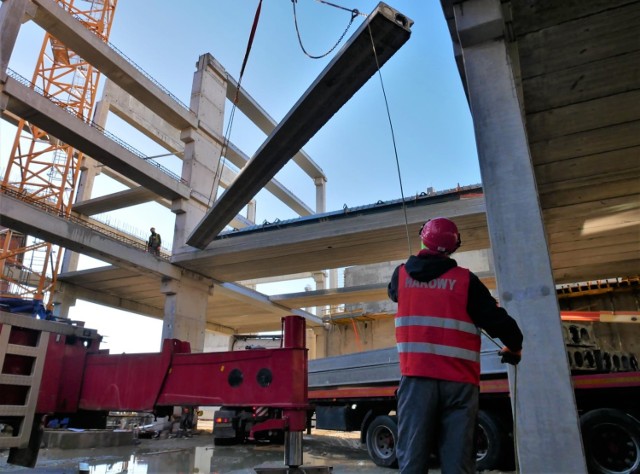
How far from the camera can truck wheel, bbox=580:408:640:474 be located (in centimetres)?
522

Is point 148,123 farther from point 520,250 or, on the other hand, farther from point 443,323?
point 443,323

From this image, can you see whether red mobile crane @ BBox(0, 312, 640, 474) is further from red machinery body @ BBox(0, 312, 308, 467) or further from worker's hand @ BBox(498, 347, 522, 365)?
worker's hand @ BBox(498, 347, 522, 365)

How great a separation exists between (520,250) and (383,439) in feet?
15.7

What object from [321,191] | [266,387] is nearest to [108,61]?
[266,387]

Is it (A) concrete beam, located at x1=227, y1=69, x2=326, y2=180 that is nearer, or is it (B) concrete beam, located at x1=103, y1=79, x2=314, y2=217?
(A) concrete beam, located at x1=227, y1=69, x2=326, y2=180

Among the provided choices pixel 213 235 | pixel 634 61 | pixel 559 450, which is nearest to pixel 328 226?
pixel 213 235

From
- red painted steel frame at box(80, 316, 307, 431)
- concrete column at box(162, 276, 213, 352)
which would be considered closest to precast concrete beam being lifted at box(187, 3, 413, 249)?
red painted steel frame at box(80, 316, 307, 431)

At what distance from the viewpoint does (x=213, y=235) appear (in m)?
13.8

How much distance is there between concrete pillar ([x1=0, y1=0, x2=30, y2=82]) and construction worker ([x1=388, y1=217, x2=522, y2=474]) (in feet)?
42.4

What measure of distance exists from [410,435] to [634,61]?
549 centimetres

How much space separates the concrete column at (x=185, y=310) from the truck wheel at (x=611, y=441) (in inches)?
485

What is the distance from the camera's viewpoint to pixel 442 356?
2.51 meters

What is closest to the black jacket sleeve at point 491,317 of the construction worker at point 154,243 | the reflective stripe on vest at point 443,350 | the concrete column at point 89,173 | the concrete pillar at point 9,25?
the reflective stripe on vest at point 443,350

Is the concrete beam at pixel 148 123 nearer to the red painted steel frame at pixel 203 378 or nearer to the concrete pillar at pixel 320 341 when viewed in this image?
the concrete pillar at pixel 320 341
